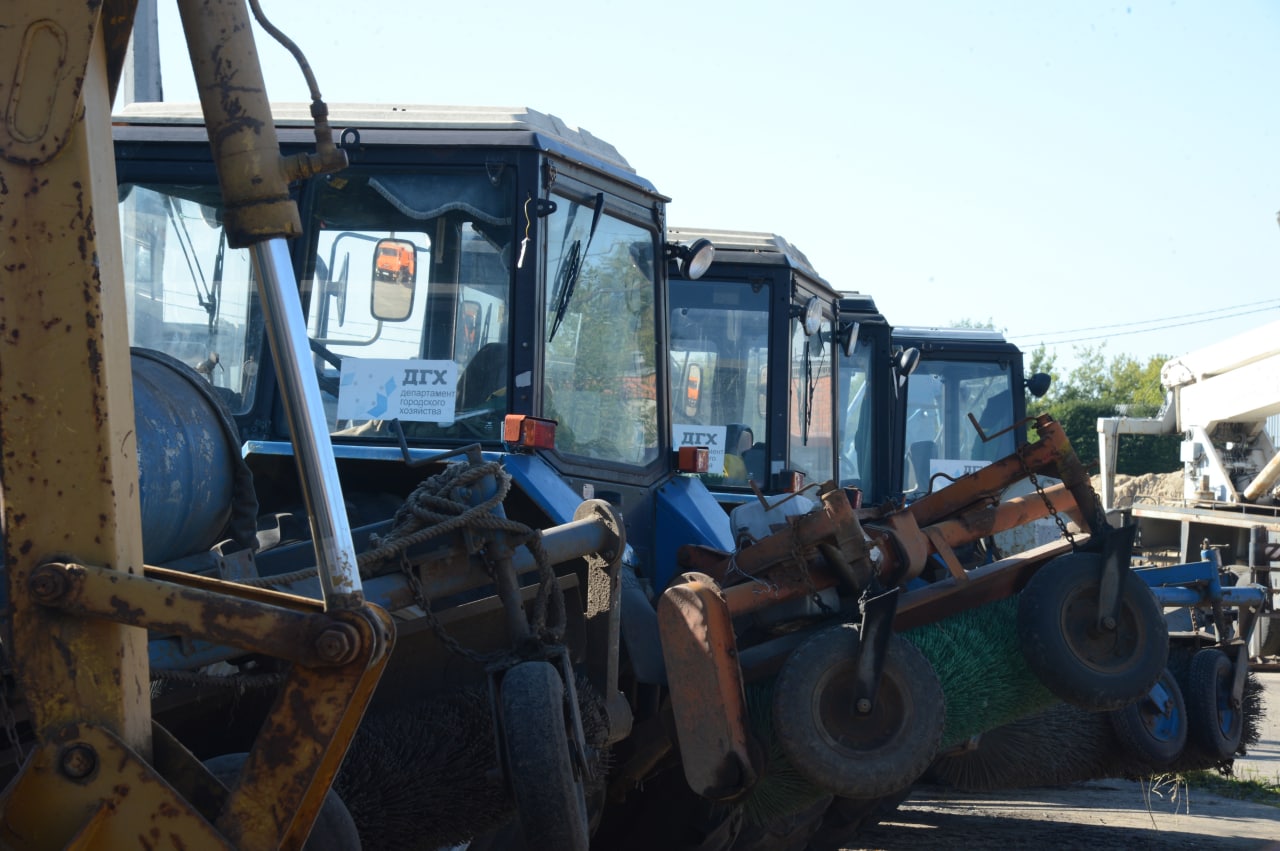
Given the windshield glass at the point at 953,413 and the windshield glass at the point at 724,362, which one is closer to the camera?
the windshield glass at the point at 724,362

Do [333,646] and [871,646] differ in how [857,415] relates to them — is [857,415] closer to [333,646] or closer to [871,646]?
[871,646]

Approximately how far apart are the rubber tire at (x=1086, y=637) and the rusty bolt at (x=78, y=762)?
3125 millimetres

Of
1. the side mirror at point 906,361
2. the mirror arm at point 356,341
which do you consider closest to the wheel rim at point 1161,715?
the mirror arm at point 356,341

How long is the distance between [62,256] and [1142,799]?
7380 millimetres

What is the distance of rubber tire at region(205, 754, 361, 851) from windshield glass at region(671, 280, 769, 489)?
16.3 feet

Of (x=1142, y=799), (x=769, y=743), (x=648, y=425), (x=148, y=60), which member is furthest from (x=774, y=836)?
(x=148, y=60)

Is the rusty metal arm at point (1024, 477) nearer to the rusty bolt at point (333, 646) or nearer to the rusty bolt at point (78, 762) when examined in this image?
the rusty bolt at point (333, 646)

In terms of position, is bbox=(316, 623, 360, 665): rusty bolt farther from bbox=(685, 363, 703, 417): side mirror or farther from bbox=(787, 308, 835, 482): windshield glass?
bbox=(787, 308, 835, 482): windshield glass

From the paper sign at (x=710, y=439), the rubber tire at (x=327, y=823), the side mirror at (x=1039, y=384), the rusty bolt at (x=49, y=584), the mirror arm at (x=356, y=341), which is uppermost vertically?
the side mirror at (x=1039, y=384)

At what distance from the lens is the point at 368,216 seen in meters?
4.71

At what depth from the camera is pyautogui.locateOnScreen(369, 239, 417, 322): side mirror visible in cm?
462

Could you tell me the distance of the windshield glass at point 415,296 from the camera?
15.0 feet

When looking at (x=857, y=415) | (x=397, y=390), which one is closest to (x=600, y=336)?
(x=397, y=390)

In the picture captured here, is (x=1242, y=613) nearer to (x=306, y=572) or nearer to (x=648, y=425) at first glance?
(x=648, y=425)
